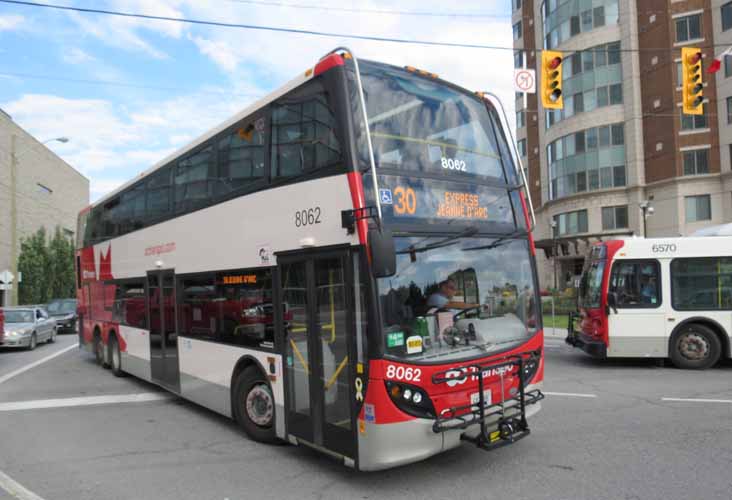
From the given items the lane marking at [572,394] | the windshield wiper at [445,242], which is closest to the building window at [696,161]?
the lane marking at [572,394]

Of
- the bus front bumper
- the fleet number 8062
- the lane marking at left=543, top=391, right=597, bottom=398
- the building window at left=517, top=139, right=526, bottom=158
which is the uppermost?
the building window at left=517, top=139, right=526, bottom=158

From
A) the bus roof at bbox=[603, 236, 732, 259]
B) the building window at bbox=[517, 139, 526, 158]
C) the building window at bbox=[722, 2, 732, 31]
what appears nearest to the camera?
the bus roof at bbox=[603, 236, 732, 259]

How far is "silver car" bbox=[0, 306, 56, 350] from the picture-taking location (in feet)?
56.4

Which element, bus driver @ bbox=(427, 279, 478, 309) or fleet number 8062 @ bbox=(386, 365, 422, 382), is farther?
bus driver @ bbox=(427, 279, 478, 309)

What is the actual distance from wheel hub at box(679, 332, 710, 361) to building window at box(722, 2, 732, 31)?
27.6m

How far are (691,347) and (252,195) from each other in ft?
31.0

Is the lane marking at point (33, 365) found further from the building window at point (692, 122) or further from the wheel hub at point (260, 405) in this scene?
the building window at point (692, 122)

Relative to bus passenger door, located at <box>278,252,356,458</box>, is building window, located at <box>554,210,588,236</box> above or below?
above

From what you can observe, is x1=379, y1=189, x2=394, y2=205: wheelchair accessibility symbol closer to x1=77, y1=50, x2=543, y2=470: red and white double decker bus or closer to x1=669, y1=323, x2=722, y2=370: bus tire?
x1=77, y1=50, x2=543, y2=470: red and white double decker bus

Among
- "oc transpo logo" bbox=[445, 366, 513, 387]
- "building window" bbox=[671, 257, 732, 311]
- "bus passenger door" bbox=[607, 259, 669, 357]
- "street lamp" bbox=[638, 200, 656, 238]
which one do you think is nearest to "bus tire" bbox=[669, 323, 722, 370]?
"bus passenger door" bbox=[607, 259, 669, 357]

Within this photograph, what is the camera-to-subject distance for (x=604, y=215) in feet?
117

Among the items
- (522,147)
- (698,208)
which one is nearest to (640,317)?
(698,208)

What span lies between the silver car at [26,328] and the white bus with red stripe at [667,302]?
1667 cm

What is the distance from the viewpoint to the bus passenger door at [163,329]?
873 centimetres
